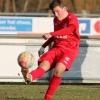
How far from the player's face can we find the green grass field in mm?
1614

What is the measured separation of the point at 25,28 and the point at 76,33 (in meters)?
6.72

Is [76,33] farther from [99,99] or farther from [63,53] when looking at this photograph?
[99,99]

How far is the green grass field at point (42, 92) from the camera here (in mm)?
10523

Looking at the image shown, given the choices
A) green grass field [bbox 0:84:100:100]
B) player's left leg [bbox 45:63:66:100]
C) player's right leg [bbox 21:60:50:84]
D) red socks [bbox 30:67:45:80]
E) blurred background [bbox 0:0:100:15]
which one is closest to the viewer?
player's right leg [bbox 21:60:50:84]

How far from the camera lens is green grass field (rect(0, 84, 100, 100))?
10523 mm

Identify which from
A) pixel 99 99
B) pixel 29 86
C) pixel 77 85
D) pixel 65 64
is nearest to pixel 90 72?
pixel 77 85

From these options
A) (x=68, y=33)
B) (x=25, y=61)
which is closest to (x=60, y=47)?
(x=68, y=33)

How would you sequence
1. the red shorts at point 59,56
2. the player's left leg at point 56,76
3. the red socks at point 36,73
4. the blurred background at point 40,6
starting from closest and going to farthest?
the red socks at point 36,73 < the player's left leg at point 56,76 < the red shorts at point 59,56 < the blurred background at point 40,6

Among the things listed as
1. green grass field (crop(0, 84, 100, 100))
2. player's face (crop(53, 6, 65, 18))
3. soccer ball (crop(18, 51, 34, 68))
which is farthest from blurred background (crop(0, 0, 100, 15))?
soccer ball (crop(18, 51, 34, 68))

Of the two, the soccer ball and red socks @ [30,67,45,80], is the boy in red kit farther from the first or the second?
the soccer ball

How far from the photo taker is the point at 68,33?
376 inches

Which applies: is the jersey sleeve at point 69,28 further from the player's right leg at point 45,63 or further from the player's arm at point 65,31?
the player's right leg at point 45,63

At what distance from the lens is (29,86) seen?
12.9 m

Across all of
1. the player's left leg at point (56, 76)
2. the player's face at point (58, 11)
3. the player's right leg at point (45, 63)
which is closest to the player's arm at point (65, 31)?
the player's face at point (58, 11)
